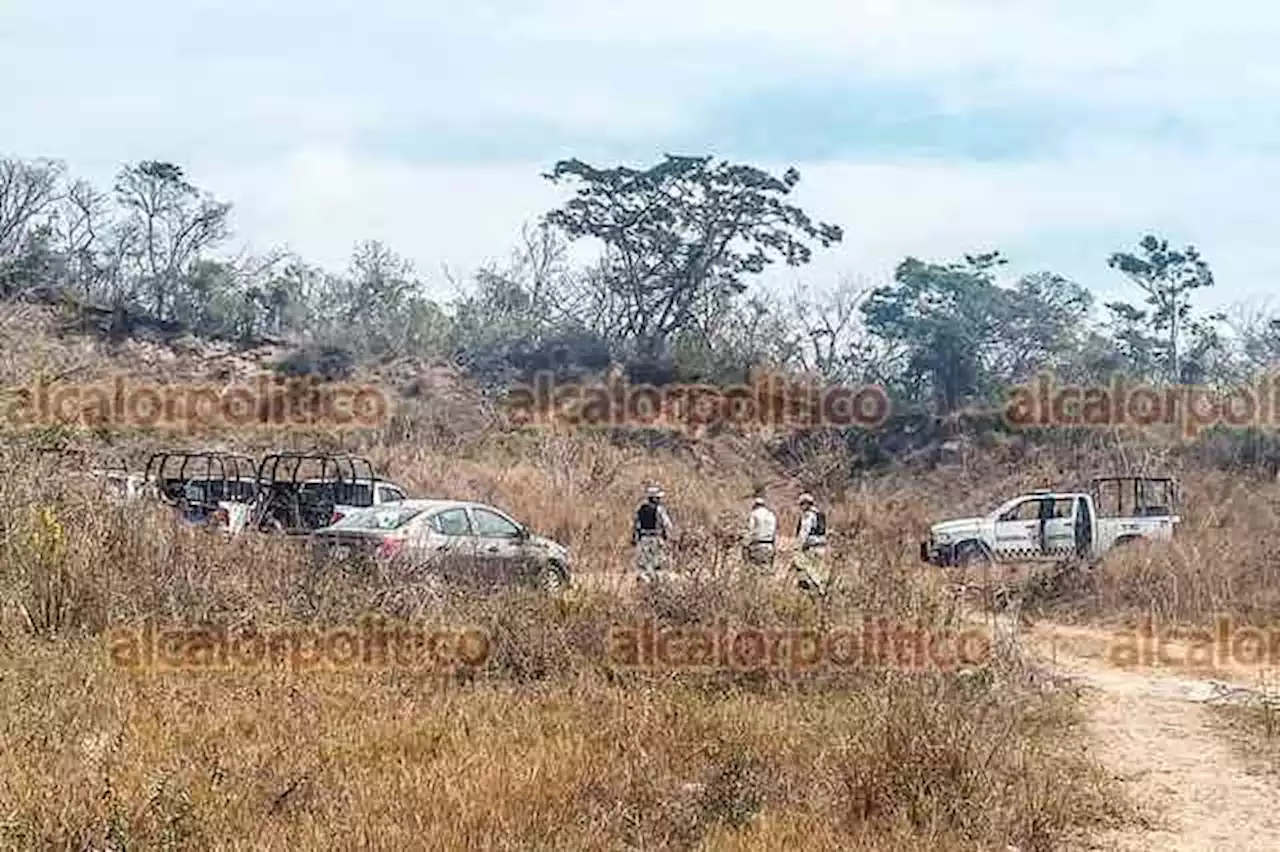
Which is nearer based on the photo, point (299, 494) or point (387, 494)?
point (299, 494)

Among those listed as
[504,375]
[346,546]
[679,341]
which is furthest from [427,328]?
[346,546]

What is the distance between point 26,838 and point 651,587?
671 cm

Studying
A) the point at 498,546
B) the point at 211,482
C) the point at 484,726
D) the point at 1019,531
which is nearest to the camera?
the point at 484,726

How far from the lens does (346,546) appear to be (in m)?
13.7

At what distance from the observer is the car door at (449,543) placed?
13.5 m

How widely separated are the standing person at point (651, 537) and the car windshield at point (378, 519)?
2.64 metres

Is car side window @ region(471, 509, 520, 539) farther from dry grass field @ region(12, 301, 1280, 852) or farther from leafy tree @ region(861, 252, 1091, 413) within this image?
leafy tree @ region(861, 252, 1091, 413)

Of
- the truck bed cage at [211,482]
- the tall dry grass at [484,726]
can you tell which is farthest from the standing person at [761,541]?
the truck bed cage at [211,482]

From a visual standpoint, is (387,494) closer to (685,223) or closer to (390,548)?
(390,548)

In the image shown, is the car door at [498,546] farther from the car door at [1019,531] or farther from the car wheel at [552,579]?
the car door at [1019,531]

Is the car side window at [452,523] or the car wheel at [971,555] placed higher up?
the car side window at [452,523]

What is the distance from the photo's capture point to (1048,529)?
22.6m

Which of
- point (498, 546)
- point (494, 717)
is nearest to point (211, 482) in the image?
point (498, 546)

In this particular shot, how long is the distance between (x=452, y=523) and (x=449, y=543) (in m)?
1.40
